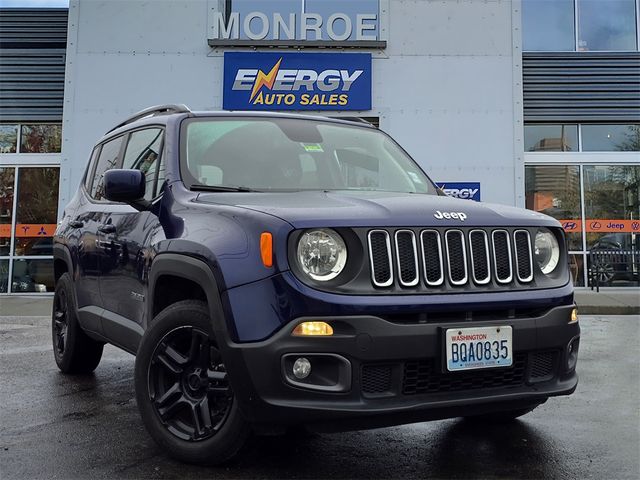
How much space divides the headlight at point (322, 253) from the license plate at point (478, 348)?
551 millimetres

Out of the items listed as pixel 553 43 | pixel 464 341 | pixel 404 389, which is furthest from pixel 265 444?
pixel 553 43

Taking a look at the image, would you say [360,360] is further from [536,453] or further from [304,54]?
[304,54]

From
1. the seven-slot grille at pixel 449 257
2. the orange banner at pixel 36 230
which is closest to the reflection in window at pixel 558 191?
the orange banner at pixel 36 230

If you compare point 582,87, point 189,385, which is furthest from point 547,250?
point 582,87

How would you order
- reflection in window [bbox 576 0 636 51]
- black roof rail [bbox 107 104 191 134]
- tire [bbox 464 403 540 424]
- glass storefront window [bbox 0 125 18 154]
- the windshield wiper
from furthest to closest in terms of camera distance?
reflection in window [bbox 576 0 636 51] < glass storefront window [bbox 0 125 18 154] < black roof rail [bbox 107 104 191 134] < tire [bbox 464 403 540 424] < the windshield wiper

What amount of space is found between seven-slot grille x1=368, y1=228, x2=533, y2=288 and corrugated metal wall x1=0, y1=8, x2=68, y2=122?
39.7ft

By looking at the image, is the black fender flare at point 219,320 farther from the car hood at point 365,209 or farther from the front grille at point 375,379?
the front grille at point 375,379

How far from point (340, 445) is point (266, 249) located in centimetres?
130

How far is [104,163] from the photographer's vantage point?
474 centimetres

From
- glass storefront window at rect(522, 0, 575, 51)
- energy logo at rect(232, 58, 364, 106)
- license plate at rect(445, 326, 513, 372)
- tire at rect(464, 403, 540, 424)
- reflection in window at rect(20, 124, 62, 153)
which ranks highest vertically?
glass storefront window at rect(522, 0, 575, 51)

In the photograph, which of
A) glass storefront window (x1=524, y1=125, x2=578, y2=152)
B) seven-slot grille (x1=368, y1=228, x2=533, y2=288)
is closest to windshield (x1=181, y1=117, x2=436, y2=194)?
seven-slot grille (x1=368, y1=228, x2=533, y2=288)

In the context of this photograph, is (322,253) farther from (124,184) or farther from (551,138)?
(551,138)

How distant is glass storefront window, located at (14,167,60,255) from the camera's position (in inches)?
505

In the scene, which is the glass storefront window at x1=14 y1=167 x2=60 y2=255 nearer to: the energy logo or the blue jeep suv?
the energy logo
